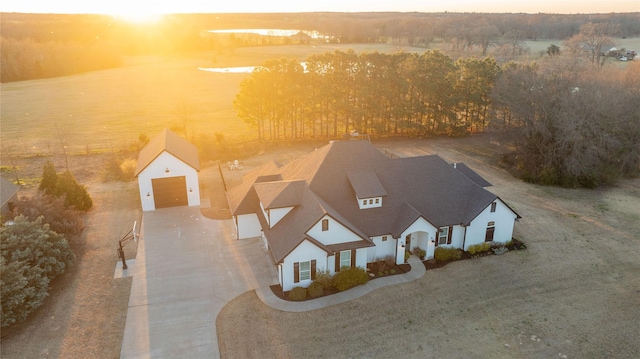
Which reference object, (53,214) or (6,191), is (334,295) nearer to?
(53,214)

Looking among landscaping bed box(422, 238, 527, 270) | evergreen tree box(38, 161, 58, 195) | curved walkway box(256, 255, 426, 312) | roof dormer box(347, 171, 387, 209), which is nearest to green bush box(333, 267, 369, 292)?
curved walkway box(256, 255, 426, 312)

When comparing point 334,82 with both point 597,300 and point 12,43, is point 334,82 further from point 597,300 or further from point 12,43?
point 12,43

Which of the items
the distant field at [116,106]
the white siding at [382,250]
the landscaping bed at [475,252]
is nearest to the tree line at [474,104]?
the distant field at [116,106]

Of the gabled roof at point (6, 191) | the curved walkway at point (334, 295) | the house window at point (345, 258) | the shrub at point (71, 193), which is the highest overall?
the gabled roof at point (6, 191)

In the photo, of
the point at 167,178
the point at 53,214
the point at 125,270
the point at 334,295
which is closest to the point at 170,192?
the point at 167,178

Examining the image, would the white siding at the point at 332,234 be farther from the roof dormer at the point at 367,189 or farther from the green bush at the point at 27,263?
the green bush at the point at 27,263

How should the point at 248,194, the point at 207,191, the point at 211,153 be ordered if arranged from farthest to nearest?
the point at 211,153 < the point at 207,191 < the point at 248,194

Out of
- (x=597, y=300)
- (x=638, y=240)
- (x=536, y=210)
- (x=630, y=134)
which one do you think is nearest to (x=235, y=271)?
(x=597, y=300)
